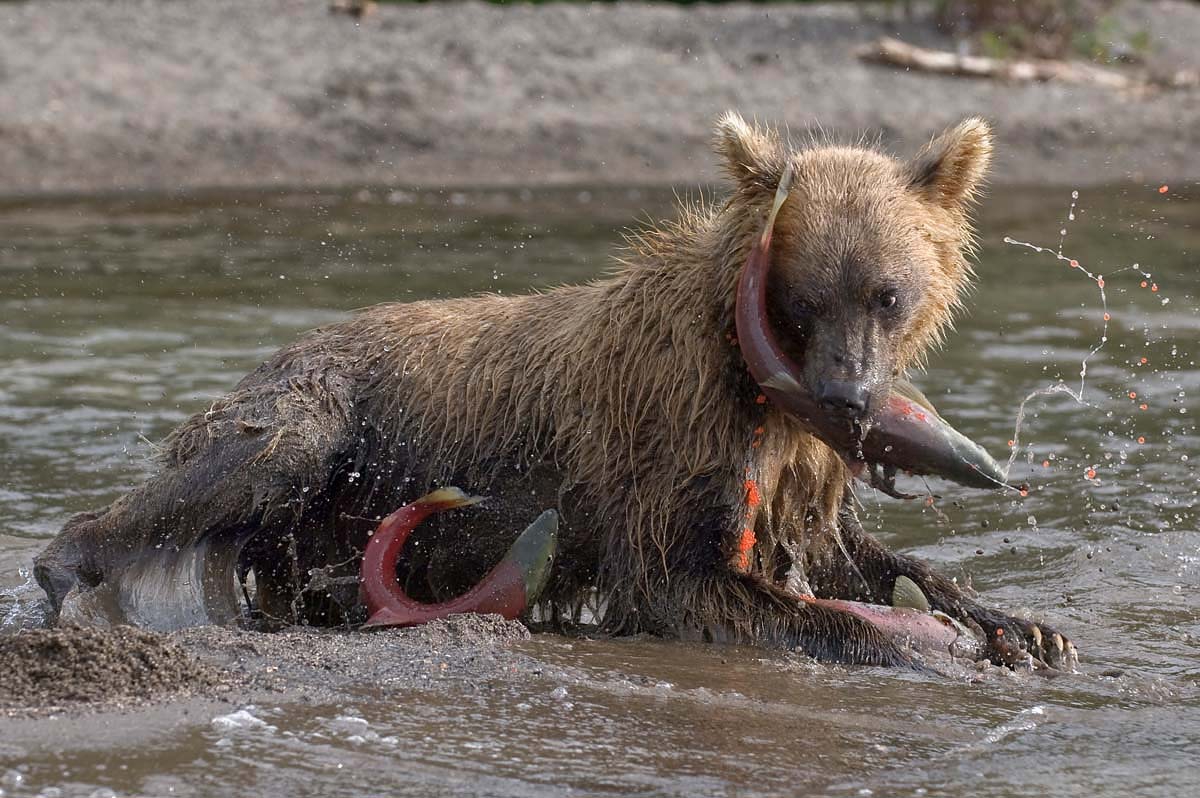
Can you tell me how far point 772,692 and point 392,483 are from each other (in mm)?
1963

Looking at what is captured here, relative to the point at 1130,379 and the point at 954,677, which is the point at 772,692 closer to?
the point at 954,677

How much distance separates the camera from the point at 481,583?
6.59m

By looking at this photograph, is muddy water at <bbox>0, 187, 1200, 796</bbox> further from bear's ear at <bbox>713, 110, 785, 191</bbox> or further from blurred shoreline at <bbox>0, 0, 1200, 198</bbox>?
bear's ear at <bbox>713, 110, 785, 191</bbox>

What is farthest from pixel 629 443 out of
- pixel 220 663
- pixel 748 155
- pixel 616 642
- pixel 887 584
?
pixel 220 663

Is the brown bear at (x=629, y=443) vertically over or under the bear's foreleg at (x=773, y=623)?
over

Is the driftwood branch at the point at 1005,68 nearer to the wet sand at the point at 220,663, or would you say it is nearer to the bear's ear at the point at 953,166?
the bear's ear at the point at 953,166

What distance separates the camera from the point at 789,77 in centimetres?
1955

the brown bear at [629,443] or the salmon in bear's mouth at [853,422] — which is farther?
the brown bear at [629,443]

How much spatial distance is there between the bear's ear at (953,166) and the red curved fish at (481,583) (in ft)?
5.92

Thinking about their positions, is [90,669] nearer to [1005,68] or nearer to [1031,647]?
[1031,647]

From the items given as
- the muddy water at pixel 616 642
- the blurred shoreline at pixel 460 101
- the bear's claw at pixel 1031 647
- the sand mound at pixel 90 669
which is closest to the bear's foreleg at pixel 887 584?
the bear's claw at pixel 1031 647

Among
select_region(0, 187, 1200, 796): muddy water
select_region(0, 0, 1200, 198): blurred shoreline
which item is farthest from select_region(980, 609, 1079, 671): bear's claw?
select_region(0, 0, 1200, 198): blurred shoreline

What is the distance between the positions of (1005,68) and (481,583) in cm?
1472

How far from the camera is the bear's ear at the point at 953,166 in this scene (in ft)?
21.5
